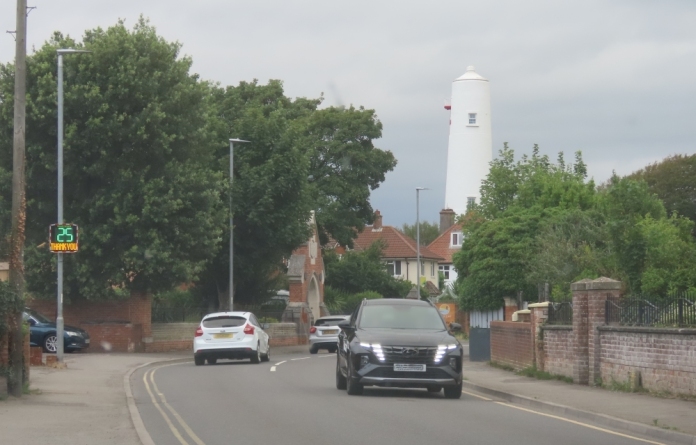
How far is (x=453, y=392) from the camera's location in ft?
61.6

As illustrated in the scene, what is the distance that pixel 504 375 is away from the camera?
2553cm

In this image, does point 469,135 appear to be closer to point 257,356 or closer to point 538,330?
point 257,356

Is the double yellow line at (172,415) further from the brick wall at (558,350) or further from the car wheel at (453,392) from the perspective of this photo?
the brick wall at (558,350)

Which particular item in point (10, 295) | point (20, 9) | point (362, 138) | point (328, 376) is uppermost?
point (362, 138)

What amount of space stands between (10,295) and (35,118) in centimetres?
1940

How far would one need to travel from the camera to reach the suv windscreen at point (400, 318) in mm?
19250

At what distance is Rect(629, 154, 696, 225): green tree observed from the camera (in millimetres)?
58875

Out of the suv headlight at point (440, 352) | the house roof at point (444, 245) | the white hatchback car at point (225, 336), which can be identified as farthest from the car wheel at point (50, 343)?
the house roof at point (444, 245)

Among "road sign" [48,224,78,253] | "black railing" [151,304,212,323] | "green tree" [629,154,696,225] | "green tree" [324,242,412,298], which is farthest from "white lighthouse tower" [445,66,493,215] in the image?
"road sign" [48,224,78,253]

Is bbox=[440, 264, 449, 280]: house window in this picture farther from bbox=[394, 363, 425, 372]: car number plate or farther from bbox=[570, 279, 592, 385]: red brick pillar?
bbox=[394, 363, 425, 372]: car number plate

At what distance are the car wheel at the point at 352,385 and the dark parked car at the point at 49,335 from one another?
16.5m

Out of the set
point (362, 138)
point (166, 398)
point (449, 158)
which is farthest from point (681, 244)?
point (449, 158)

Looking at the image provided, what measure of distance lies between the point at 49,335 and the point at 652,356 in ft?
69.6

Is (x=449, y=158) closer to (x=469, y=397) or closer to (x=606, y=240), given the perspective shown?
(x=606, y=240)
